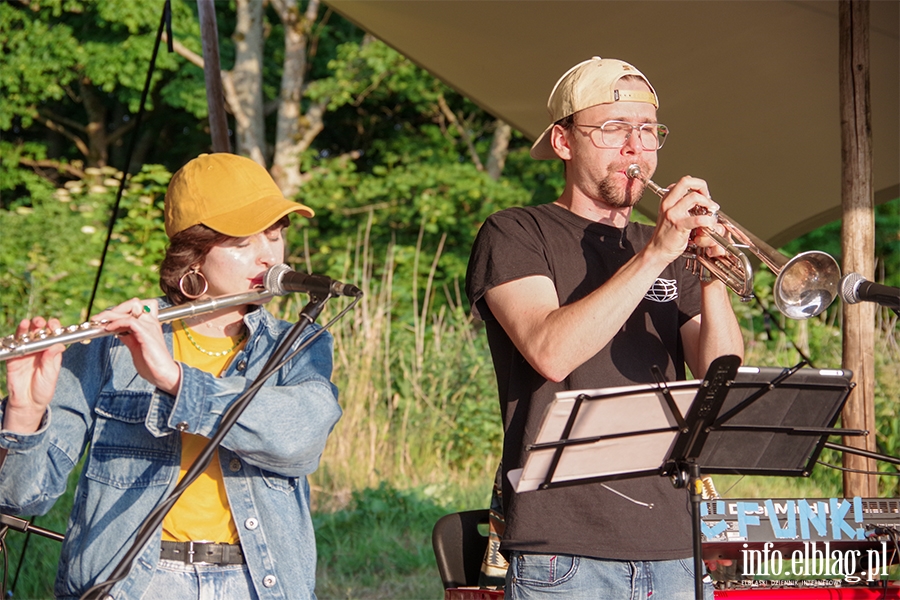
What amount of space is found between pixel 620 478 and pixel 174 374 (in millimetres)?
905

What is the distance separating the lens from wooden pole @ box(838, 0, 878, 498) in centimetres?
367

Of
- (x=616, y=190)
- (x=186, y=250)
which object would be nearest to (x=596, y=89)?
(x=616, y=190)

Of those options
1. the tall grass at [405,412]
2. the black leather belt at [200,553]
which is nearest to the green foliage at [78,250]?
the tall grass at [405,412]

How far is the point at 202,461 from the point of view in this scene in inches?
67.1

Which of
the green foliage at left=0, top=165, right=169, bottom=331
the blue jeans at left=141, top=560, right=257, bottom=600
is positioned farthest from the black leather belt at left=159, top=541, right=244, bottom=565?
the green foliage at left=0, top=165, right=169, bottom=331

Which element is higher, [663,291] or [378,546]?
[663,291]

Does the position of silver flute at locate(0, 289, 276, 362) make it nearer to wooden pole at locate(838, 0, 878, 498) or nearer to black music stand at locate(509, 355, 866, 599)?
black music stand at locate(509, 355, 866, 599)

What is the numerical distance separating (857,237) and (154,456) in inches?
112

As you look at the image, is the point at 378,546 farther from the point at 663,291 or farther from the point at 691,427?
the point at 691,427

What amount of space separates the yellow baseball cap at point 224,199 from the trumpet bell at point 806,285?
1.14 metres

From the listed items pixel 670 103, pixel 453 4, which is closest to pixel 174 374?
pixel 453 4

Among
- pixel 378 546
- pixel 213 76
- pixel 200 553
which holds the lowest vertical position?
pixel 378 546

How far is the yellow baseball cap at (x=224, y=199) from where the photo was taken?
2.05 metres
